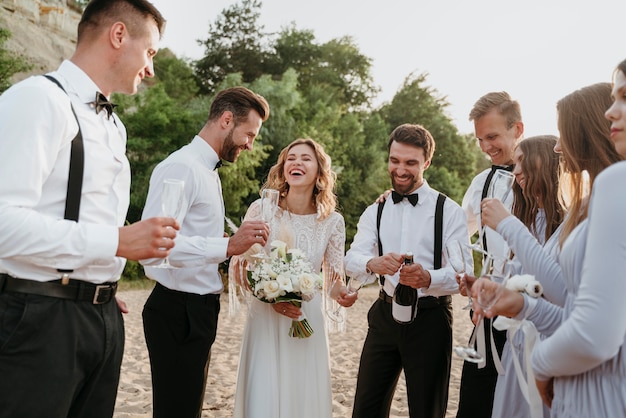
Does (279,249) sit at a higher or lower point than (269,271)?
higher

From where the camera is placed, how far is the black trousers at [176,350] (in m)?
3.57

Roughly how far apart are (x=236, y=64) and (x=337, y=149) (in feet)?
40.6

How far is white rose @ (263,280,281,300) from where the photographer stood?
12.3 feet

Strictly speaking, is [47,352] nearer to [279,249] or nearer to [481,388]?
[279,249]

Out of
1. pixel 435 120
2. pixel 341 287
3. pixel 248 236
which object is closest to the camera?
pixel 248 236

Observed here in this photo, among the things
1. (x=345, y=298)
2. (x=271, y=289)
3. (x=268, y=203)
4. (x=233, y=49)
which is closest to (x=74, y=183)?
(x=268, y=203)

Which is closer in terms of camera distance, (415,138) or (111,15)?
(111,15)

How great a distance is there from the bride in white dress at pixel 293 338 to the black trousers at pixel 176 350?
0.50 metres

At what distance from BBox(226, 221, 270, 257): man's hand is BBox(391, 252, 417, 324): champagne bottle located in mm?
1108

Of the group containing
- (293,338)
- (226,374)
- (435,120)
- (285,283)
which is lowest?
(226,374)

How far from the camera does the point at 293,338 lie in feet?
13.5

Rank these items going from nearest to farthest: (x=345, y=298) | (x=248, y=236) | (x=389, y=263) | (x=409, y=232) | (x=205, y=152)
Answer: (x=248, y=236), (x=389, y=263), (x=205, y=152), (x=409, y=232), (x=345, y=298)

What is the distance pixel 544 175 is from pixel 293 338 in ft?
6.95

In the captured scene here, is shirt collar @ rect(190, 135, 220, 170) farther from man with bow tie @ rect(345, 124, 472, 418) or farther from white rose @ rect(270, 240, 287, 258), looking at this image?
man with bow tie @ rect(345, 124, 472, 418)
